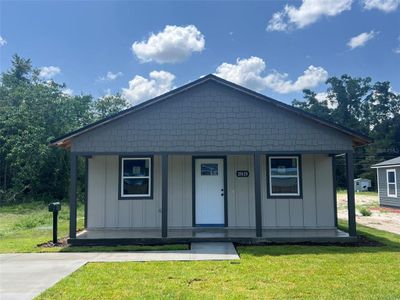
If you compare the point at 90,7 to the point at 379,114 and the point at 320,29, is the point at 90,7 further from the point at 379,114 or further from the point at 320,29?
the point at 379,114

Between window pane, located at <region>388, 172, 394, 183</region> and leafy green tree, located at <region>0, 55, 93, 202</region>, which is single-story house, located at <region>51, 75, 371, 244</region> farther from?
leafy green tree, located at <region>0, 55, 93, 202</region>

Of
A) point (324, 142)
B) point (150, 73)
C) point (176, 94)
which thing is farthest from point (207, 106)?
point (150, 73)

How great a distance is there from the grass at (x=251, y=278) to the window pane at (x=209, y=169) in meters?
3.76

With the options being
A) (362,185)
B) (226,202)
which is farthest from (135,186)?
(362,185)

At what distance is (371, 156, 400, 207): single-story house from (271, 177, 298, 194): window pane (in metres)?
11.8

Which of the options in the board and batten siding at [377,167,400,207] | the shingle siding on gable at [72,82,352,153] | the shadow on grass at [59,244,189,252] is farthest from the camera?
the board and batten siding at [377,167,400,207]

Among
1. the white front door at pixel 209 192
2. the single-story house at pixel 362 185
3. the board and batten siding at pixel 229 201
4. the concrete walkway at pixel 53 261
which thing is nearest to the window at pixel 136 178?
the board and batten siding at pixel 229 201

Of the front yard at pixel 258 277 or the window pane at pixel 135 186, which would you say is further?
the window pane at pixel 135 186

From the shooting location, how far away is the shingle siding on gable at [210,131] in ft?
31.7

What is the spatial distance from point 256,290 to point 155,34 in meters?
14.7

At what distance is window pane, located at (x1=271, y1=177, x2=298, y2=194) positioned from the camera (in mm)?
11117

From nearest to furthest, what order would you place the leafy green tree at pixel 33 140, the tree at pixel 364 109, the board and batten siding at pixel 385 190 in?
the board and batten siding at pixel 385 190
the leafy green tree at pixel 33 140
the tree at pixel 364 109

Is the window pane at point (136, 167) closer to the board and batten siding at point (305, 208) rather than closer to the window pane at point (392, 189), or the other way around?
the board and batten siding at point (305, 208)

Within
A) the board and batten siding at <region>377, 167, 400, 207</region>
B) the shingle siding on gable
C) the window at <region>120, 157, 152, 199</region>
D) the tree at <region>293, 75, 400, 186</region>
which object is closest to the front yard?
the shingle siding on gable
